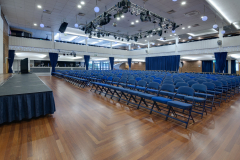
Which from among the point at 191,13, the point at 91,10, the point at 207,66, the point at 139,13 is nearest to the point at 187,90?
the point at 139,13

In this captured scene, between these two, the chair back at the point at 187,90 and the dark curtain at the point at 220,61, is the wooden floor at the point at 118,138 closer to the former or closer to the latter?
the chair back at the point at 187,90

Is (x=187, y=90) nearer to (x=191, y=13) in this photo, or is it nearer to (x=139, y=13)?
(x=139, y=13)

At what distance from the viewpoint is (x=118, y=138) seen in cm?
205

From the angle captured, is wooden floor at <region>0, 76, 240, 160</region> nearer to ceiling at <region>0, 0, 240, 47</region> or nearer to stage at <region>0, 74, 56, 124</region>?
stage at <region>0, 74, 56, 124</region>

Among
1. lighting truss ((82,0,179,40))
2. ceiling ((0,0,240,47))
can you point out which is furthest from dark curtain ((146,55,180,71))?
ceiling ((0,0,240,47))

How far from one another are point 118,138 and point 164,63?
592 inches

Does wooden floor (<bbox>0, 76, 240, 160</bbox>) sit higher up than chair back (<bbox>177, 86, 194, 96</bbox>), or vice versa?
chair back (<bbox>177, 86, 194, 96</bbox>)

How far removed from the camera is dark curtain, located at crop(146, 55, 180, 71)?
14.6 meters

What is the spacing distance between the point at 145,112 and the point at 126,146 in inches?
58.5

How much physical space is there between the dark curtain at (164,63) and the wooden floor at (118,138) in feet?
40.5

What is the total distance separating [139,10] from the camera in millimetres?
7637

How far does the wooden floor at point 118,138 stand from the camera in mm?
1682

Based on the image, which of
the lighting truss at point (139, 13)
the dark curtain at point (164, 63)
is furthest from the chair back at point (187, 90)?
the dark curtain at point (164, 63)

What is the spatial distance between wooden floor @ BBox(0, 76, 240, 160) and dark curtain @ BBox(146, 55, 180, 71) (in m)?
12.3
